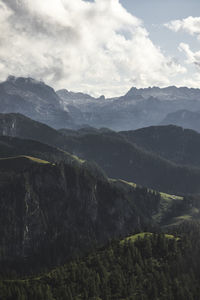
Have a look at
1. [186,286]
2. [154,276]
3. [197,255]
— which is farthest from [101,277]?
[197,255]

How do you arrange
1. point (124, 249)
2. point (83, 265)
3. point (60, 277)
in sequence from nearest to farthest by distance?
point (60, 277) < point (83, 265) < point (124, 249)

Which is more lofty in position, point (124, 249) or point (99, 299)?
point (124, 249)

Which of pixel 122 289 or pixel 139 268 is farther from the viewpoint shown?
pixel 139 268

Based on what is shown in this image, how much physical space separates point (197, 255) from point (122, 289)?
162 ft

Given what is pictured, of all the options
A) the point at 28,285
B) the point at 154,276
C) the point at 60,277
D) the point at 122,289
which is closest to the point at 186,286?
the point at 154,276

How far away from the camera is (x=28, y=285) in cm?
16600

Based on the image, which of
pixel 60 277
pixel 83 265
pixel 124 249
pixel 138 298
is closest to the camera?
pixel 138 298

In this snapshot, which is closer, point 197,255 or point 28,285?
point 28,285

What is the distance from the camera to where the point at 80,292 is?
164125 millimetres

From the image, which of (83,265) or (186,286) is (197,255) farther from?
(83,265)

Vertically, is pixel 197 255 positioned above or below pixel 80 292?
above

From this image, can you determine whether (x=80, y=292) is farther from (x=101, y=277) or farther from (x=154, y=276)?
(x=154, y=276)

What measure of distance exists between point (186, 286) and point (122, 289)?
90.0 feet

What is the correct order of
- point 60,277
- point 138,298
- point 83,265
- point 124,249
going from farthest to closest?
1. point 124,249
2. point 83,265
3. point 60,277
4. point 138,298
